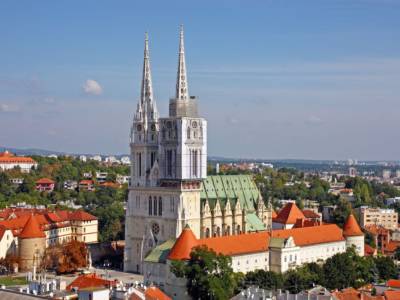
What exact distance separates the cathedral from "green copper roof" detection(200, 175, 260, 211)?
16 cm

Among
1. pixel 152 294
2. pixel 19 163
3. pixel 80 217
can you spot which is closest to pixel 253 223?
pixel 80 217

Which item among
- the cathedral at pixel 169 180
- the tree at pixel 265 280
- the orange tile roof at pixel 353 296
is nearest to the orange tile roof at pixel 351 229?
the cathedral at pixel 169 180

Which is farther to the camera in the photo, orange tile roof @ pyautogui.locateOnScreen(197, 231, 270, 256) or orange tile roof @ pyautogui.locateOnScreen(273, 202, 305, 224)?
orange tile roof @ pyautogui.locateOnScreen(273, 202, 305, 224)

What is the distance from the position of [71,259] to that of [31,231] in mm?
6885

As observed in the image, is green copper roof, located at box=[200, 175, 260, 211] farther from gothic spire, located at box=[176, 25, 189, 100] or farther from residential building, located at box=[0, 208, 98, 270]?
residential building, located at box=[0, 208, 98, 270]

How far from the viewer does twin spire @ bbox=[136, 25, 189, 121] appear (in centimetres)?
8844

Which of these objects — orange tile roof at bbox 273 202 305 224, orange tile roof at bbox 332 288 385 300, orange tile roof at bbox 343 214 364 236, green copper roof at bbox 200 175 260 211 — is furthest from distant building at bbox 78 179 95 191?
orange tile roof at bbox 332 288 385 300

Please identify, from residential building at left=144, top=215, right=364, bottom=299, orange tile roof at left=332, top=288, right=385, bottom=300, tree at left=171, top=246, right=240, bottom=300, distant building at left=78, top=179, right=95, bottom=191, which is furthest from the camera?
distant building at left=78, top=179, right=95, bottom=191

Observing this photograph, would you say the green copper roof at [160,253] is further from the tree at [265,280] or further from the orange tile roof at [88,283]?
the orange tile roof at [88,283]

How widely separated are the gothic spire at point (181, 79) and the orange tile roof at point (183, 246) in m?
18.6

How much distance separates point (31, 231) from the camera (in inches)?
3531

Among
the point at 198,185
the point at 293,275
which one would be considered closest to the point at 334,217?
the point at 198,185

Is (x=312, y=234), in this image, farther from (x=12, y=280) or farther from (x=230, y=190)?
(x=12, y=280)

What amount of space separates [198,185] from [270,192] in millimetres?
95102
